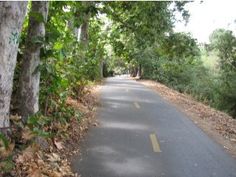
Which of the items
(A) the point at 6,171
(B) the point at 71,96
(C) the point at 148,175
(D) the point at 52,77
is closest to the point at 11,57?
(A) the point at 6,171

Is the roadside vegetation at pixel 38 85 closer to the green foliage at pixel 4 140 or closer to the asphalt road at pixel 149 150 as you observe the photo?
the green foliage at pixel 4 140

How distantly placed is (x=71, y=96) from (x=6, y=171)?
348 inches

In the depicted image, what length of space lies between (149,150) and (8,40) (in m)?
4.68

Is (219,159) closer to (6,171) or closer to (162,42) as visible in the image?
(6,171)

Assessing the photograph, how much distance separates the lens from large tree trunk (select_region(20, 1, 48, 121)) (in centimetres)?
833

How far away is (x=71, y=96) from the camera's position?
602 inches

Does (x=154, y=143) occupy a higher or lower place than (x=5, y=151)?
lower

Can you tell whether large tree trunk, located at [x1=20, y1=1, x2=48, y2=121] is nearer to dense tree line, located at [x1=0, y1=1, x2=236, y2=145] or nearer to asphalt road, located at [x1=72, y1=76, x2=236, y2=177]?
dense tree line, located at [x1=0, y1=1, x2=236, y2=145]

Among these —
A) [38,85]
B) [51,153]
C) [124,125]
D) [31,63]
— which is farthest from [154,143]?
[31,63]

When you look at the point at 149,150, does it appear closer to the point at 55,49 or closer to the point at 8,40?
the point at 55,49

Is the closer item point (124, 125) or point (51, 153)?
point (51, 153)

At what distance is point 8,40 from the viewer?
6.83m

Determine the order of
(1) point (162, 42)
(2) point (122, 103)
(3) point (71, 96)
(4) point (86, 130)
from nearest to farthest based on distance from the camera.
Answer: (4) point (86, 130) < (3) point (71, 96) < (2) point (122, 103) < (1) point (162, 42)

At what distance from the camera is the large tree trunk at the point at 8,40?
22.0 feet
